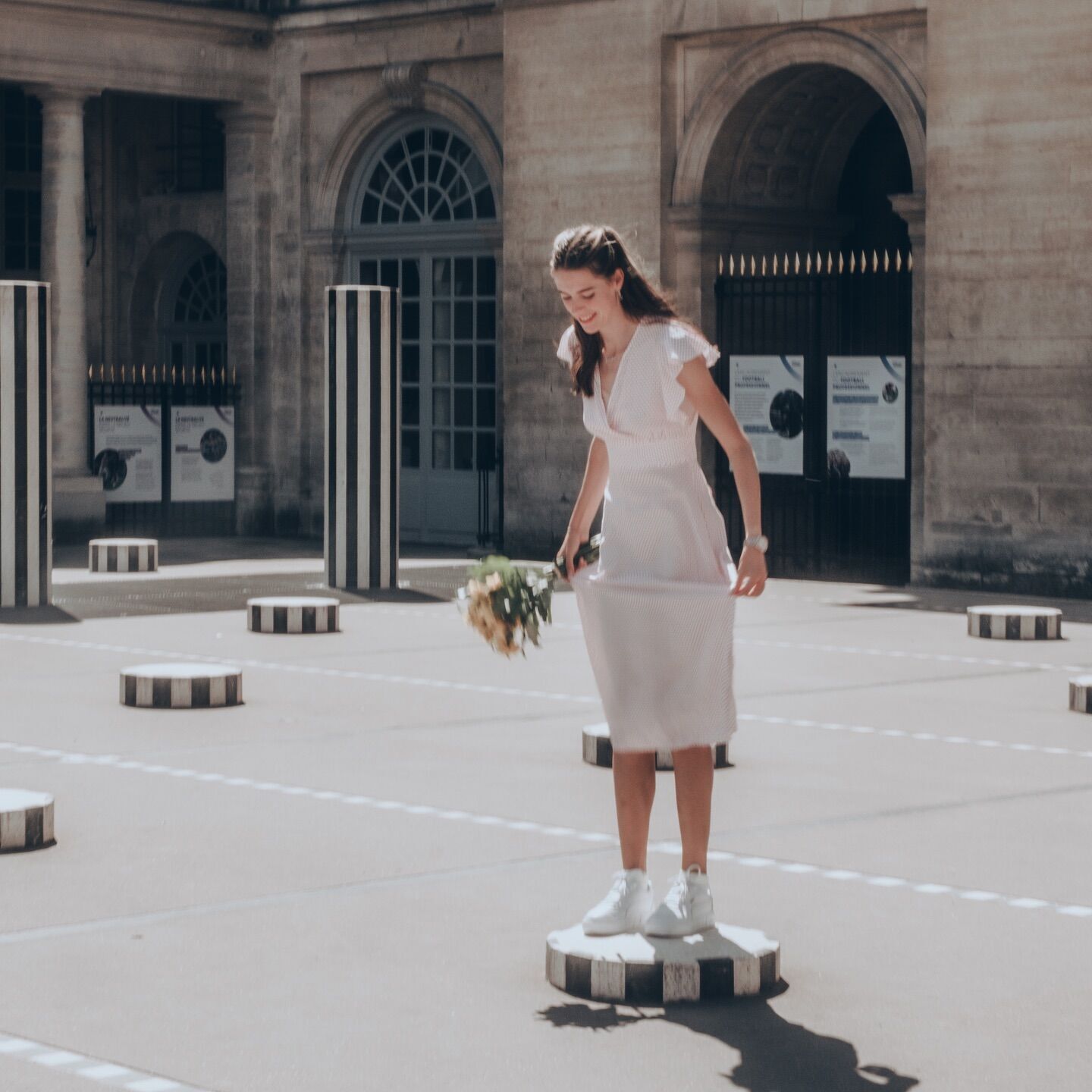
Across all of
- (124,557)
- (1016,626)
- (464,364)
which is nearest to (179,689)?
(1016,626)

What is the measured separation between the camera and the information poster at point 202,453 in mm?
24172

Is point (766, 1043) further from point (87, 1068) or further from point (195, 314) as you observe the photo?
point (195, 314)

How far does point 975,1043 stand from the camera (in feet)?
16.9

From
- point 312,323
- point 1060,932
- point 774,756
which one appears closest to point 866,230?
point 312,323

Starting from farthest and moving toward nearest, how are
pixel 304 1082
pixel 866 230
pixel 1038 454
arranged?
1. pixel 866 230
2. pixel 1038 454
3. pixel 304 1082

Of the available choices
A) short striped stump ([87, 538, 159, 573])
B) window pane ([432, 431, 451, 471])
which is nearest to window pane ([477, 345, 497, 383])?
window pane ([432, 431, 451, 471])

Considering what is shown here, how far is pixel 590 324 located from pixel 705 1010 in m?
1.72

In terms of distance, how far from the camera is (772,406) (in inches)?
784

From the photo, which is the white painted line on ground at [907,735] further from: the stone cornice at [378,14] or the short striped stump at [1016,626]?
the stone cornice at [378,14]

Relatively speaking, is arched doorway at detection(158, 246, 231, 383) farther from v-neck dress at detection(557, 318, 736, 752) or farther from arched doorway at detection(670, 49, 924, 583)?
v-neck dress at detection(557, 318, 736, 752)

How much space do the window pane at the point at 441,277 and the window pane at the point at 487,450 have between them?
60.7 inches

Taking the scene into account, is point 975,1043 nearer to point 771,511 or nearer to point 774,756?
point 774,756

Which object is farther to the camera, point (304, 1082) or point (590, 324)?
point (590, 324)

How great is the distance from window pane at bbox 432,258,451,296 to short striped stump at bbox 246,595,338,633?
9.50m
